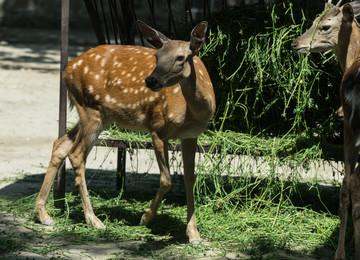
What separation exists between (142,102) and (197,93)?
2.31 feet

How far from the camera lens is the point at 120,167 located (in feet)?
23.2

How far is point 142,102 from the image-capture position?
224 inches

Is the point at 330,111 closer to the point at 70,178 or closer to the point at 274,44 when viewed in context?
the point at 274,44

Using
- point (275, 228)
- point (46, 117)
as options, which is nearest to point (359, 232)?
point (275, 228)

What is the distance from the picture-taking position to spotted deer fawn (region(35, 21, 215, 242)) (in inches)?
204

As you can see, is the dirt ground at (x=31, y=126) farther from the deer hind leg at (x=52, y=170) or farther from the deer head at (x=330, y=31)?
the deer head at (x=330, y=31)

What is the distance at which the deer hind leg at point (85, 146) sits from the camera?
229 inches

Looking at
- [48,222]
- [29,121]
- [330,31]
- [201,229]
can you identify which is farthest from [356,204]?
[29,121]

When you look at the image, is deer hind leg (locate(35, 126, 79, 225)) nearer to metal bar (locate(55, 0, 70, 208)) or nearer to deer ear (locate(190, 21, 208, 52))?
metal bar (locate(55, 0, 70, 208))

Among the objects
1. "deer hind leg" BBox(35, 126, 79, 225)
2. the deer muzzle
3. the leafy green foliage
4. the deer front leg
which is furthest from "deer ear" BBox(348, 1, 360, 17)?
"deer hind leg" BBox(35, 126, 79, 225)

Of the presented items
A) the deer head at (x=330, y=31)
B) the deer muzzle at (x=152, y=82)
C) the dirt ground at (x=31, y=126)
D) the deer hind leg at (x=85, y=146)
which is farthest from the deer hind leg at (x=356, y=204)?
the deer hind leg at (x=85, y=146)

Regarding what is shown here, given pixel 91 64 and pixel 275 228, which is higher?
pixel 91 64

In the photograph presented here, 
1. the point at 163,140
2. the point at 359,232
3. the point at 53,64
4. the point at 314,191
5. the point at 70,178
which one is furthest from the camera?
the point at 53,64

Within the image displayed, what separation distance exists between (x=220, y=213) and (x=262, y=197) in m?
0.44
